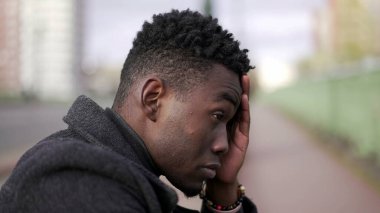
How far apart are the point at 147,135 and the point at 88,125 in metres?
0.18

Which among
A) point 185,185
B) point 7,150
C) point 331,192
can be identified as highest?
point 185,185

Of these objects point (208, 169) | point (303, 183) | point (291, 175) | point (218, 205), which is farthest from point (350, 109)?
point (208, 169)

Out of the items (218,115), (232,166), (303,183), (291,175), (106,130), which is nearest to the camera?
(106,130)

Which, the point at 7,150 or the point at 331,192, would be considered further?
the point at 7,150

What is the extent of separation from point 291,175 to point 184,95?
1036 centimetres

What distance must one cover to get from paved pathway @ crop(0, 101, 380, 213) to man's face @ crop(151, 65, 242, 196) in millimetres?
4524

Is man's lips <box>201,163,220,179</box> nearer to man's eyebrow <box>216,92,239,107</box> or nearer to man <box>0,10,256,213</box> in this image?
man <box>0,10,256,213</box>

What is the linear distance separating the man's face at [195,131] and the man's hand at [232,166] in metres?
0.45

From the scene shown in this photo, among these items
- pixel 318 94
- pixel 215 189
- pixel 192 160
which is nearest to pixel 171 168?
pixel 192 160

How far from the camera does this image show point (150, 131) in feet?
5.26

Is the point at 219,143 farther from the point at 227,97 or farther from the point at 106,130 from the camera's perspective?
the point at 106,130

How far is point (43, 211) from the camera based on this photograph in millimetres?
1319

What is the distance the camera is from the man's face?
1597mm

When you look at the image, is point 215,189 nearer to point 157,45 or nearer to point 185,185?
point 185,185
